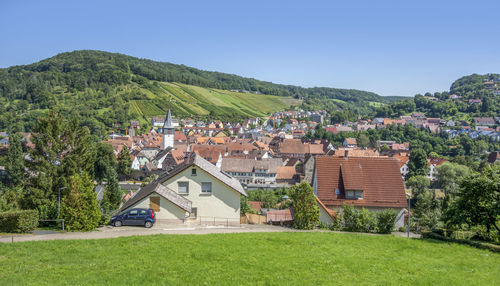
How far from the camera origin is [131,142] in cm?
11894

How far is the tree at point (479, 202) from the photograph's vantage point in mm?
17844

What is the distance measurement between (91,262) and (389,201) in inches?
793

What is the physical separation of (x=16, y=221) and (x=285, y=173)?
70.0 metres

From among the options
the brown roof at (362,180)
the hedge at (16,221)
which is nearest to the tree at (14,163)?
the hedge at (16,221)

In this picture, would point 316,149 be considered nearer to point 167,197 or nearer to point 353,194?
point 353,194

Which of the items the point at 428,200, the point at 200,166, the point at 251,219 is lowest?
the point at 428,200

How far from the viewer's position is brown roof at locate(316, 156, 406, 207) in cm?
2609

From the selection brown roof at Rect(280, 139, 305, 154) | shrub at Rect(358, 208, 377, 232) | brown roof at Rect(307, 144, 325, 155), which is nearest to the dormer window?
shrub at Rect(358, 208, 377, 232)

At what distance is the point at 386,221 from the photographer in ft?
66.0

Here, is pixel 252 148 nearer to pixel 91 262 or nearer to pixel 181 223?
pixel 181 223

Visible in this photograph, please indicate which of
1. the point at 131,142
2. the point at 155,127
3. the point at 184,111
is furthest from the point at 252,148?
the point at 184,111

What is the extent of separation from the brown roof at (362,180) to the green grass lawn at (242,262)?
30.5 ft

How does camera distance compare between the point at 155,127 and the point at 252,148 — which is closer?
the point at 252,148

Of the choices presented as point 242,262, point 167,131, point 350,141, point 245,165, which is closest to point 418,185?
point 245,165
